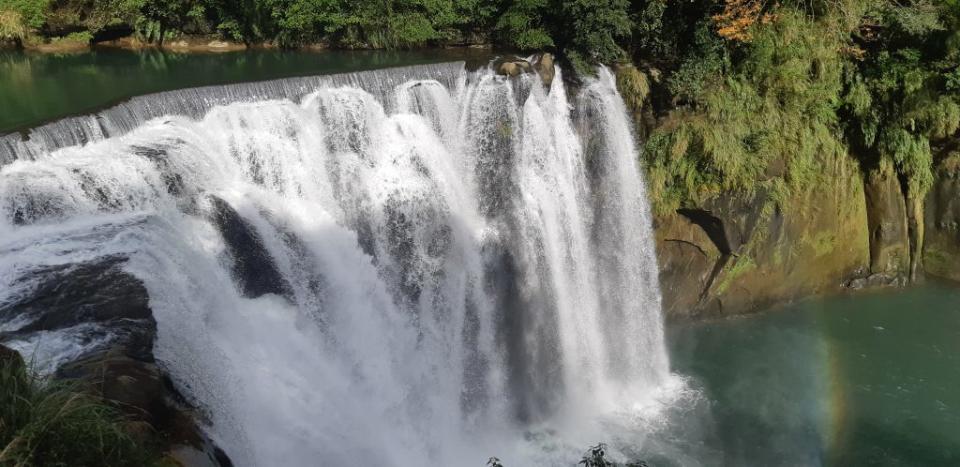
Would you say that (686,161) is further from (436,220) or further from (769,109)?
(436,220)

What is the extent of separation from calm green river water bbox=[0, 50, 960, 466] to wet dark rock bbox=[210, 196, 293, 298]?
10.2ft

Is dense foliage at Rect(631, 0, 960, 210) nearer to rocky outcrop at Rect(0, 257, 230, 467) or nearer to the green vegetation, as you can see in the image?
rocky outcrop at Rect(0, 257, 230, 467)

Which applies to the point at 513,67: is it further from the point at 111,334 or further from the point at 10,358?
the point at 10,358

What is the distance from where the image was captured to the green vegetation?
4.52 m

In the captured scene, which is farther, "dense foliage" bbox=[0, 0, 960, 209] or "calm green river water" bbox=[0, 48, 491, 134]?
"calm green river water" bbox=[0, 48, 491, 134]

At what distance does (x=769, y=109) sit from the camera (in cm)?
1494

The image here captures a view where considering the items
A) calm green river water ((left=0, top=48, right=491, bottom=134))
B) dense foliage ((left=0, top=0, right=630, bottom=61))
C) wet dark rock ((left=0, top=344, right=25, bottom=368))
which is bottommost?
wet dark rock ((left=0, top=344, right=25, bottom=368))

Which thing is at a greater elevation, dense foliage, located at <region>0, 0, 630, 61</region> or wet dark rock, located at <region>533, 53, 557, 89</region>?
dense foliage, located at <region>0, 0, 630, 61</region>

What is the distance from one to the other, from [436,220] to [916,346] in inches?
406

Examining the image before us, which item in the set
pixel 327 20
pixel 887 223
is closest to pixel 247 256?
pixel 327 20

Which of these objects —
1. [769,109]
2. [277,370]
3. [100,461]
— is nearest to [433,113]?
[277,370]

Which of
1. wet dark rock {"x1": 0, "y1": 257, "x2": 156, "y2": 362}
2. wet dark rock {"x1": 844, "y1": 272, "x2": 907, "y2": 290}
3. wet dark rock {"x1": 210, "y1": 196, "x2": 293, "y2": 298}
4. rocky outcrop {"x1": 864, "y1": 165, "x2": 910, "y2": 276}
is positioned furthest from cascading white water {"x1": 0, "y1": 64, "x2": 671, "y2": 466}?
rocky outcrop {"x1": 864, "y1": 165, "x2": 910, "y2": 276}

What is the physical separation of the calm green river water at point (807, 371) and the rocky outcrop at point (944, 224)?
0.55 metres

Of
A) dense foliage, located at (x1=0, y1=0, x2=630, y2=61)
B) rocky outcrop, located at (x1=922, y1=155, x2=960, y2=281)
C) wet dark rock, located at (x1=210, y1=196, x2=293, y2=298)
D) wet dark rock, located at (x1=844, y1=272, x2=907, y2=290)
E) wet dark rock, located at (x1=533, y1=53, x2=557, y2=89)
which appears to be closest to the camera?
wet dark rock, located at (x1=210, y1=196, x2=293, y2=298)
